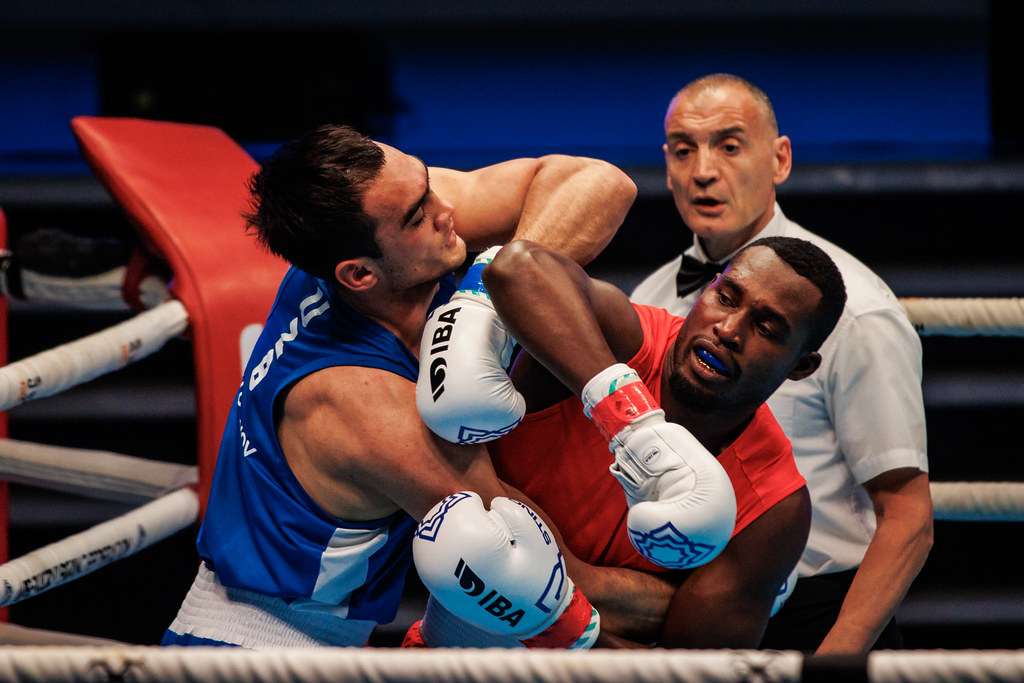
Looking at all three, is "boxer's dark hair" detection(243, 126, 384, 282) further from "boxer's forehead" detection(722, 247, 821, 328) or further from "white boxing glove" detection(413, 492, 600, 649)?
"boxer's forehead" detection(722, 247, 821, 328)

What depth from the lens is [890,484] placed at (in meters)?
2.08

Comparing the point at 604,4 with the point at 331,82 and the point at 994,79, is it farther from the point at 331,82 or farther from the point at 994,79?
the point at 994,79

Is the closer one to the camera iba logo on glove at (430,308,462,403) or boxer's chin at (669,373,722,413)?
iba logo on glove at (430,308,462,403)

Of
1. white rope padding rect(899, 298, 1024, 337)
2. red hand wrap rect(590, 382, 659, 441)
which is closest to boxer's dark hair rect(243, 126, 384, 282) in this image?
red hand wrap rect(590, 382, 659, 441)

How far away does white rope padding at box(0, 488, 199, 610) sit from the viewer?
1.77m

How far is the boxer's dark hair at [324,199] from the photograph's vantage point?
1.58 m

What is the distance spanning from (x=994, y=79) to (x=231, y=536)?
272 cm

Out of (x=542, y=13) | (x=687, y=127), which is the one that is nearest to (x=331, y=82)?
(x=542, y=13)

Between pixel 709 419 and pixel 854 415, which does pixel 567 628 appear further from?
pixel 854 415

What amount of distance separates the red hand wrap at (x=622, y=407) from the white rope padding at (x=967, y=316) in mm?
994

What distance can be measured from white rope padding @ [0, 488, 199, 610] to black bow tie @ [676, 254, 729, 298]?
3.30 ft

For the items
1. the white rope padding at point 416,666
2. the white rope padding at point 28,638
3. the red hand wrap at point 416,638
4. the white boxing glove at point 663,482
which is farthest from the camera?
the white rope padding at point 28,638

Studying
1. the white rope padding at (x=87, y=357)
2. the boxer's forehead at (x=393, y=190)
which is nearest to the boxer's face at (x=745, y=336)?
the boxer's forehead at (x=393, y=190)

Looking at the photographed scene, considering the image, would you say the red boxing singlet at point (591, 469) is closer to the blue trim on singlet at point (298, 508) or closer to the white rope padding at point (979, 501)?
the blue trim on singlet at point (298, 508)
